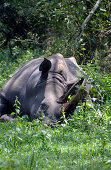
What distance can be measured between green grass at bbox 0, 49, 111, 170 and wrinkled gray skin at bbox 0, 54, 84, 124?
0.35m

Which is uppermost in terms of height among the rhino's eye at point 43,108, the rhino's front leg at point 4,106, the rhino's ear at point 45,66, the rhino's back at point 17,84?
the rhino's ear at point 45,66

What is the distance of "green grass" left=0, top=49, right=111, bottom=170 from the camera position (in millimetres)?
3330

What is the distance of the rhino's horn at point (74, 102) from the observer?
5324mm

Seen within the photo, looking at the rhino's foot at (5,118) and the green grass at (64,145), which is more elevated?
the green grass at (64,145)

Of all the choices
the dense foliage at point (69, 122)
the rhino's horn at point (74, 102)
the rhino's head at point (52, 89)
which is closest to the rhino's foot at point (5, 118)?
the rhino's head at point (52, 89)

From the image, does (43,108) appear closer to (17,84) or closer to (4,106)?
(17,84)

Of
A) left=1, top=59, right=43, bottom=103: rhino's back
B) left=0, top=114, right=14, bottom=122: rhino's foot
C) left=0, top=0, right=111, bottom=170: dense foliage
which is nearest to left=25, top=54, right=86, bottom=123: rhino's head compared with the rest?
left=0, top=0, right=111, bottom=170: dense foliage

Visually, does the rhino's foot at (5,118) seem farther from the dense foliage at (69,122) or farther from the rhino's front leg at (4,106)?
the dense foliage at (69,122)

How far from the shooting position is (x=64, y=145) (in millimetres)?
4348

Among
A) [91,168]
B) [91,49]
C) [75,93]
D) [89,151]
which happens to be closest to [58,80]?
[75,93]

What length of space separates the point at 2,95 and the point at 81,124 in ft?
7.75

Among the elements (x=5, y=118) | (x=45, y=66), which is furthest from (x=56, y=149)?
(x=5, y=118)

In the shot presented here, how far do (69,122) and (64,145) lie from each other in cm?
123

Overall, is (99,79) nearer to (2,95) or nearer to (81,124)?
(81,124)
